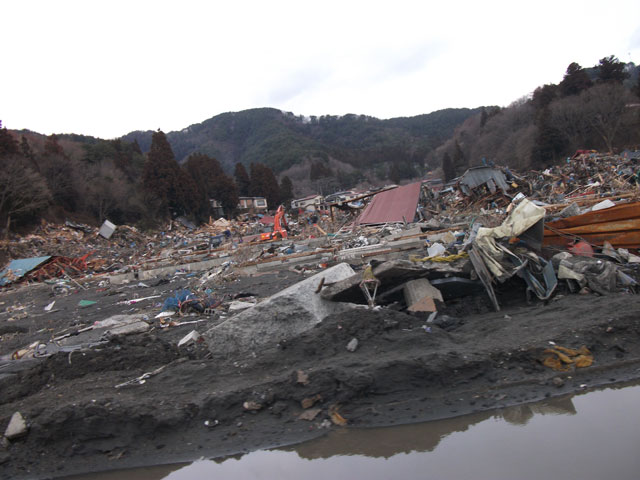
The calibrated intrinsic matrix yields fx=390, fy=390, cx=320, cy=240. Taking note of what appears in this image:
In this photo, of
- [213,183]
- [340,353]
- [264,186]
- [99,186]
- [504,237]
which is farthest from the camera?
[264,186]

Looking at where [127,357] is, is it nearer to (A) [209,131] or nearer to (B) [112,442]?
(B) [112,442]

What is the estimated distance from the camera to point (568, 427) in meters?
2.45

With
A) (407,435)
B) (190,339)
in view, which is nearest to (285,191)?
Result: (190,339)

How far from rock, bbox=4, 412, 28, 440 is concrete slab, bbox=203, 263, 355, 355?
63.2 inches

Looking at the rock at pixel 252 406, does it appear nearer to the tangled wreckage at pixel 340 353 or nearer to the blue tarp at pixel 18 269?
the tangled wreckage at pixel 340 353

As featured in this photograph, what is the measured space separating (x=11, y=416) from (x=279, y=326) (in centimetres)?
239

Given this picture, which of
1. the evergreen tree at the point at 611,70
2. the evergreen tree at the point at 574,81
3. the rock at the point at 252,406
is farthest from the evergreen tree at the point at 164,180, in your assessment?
the evergreen tree at the point at 611,70

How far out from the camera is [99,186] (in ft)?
106

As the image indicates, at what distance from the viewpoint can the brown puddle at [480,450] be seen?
218cm

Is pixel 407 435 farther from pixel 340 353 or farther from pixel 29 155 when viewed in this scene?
pixel 29 155

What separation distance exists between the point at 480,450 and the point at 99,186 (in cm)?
3620

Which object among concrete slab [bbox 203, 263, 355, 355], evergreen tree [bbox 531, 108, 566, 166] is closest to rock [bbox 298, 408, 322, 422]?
concrete slab [bbox 203, 263, 355, 355]

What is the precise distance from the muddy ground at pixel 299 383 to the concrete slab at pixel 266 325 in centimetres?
17

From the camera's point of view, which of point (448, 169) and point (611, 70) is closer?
point (611, 70)
